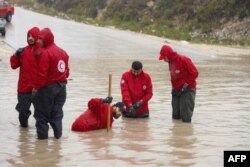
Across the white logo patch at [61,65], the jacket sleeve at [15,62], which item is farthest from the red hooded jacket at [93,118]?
the jacket sleeve at [15,62]

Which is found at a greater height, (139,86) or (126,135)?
(139,86)

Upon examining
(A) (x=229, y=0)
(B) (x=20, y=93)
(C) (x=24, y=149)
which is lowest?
(C) (x=24, y=149)

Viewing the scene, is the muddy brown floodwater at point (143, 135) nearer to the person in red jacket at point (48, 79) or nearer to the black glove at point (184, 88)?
the person in red jacket at point (48, 79)

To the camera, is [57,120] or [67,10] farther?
[67,10]

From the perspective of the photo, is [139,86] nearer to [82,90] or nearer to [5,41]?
[82,90]

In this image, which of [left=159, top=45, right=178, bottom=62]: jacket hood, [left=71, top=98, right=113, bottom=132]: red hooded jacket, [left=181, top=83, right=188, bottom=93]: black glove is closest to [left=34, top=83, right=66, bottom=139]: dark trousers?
[left=71, top=98, right=113, bottom=132]: red hooded jacket

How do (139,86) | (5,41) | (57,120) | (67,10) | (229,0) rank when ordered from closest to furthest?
(57,120)
(139,86)
(5,41)
(229,0)
(67,10)

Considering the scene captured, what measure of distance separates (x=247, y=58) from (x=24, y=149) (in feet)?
61.6

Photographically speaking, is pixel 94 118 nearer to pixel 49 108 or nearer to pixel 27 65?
pixel 49 108

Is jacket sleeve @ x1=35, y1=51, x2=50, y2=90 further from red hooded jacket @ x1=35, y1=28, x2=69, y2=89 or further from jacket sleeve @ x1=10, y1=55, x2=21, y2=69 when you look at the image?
jacket sleeve @ x1=10, y1=55, x2=21, y2=69

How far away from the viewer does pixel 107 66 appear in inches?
859

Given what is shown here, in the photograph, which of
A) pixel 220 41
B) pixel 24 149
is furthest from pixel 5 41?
pixel 24 149

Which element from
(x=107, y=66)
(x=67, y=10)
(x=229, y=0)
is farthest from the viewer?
(x=67, y=10)

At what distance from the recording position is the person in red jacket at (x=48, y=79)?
Result: 930 centimetres
